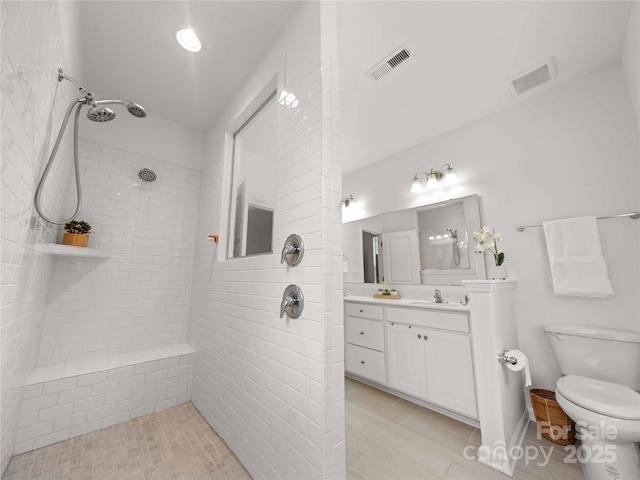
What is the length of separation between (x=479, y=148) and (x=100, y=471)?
377 centimetres

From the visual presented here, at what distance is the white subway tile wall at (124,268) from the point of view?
6.29 ft

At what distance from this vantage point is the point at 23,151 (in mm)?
884

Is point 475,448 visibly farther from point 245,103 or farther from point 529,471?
point 245,103

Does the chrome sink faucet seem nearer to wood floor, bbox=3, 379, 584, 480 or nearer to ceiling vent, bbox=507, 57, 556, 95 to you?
wood floor, bbox=3, 379, 584, 480

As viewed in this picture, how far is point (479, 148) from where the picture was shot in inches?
93.7

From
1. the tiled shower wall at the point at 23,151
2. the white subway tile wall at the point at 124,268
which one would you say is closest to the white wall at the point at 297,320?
the white subway tile wall at the point at 124,268

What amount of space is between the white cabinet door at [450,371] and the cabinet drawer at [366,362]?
445 millimetres

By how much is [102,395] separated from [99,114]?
1.95m

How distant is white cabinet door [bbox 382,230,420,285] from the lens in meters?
2.65

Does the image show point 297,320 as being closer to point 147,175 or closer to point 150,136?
point 147,175

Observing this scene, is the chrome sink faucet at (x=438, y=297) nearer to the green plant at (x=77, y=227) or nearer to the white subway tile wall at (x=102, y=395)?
the white subway tile wall at (x=102, y=395)

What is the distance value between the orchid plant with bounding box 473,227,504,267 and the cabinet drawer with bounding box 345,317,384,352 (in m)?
1.14

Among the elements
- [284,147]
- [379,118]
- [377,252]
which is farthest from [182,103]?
[377,252]

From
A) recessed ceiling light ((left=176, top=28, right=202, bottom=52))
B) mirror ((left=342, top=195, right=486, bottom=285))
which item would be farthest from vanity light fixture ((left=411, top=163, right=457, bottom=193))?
recessed ceiling light ((left=176, top=28, right=202, bottom=52))
